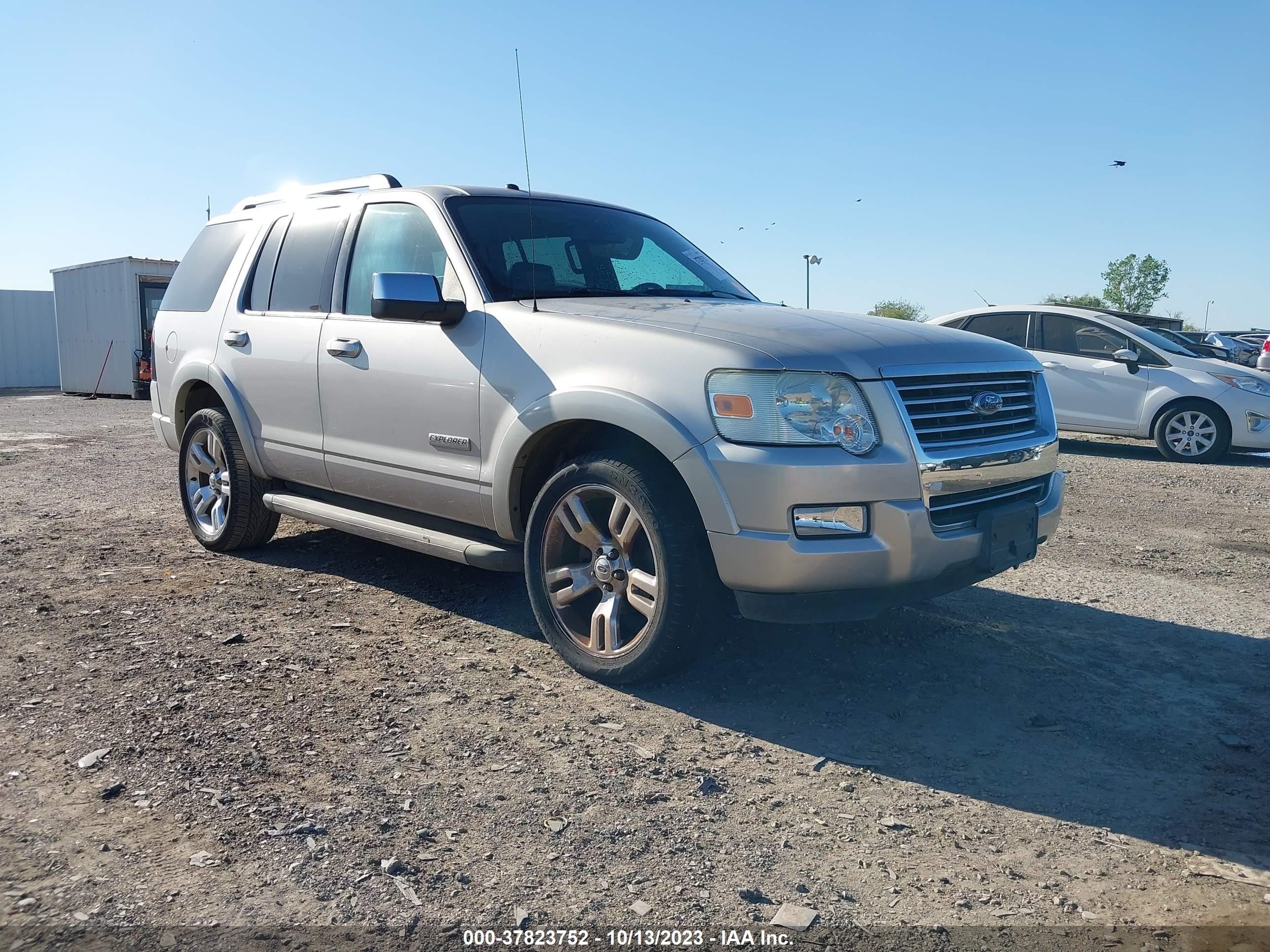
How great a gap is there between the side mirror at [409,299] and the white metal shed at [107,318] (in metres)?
19.7

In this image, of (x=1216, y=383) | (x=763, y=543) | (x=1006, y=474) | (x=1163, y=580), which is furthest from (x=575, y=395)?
(x=1216, y=383)

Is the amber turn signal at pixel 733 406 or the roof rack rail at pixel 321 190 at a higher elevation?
the roof rack rail at pixel 321 190

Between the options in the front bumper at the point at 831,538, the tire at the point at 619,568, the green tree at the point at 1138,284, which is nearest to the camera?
the front bumper at the point at 831,538

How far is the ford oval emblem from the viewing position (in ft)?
12.8

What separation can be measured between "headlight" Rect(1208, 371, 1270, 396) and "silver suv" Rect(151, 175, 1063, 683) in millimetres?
7635

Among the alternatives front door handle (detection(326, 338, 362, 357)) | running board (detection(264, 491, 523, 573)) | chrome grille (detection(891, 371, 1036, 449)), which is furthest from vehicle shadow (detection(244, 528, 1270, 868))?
front door handle (detection(326, 338, 362, 357))

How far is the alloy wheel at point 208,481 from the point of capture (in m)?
6.09

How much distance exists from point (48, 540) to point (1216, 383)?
10.7 metres

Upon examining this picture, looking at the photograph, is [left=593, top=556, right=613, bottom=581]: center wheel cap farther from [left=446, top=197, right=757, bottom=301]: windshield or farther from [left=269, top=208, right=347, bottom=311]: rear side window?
[left=269, top=208, right=347, bottom=311]: rear side window

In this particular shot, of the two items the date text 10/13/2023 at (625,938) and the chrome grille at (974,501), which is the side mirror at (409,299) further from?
the date text 10/13/2023 at (625,938)

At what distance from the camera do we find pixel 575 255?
16.2 feet

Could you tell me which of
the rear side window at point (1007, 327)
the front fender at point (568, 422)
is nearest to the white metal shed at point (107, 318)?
the rear side window at point (1007, 327)

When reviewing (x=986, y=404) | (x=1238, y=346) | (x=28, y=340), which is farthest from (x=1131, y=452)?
(x=28, y=340)

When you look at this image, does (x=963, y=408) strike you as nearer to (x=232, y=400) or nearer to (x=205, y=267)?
(x=232, y=400)
